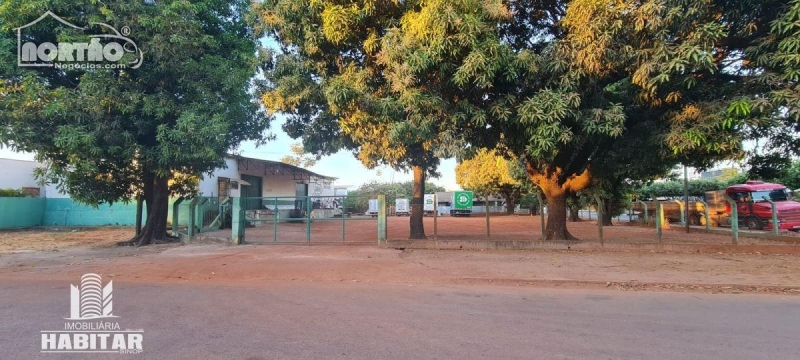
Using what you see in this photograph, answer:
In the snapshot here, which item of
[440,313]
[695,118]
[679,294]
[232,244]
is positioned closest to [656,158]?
[695,118]

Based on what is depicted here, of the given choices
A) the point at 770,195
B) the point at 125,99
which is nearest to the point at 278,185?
the point at 125,99

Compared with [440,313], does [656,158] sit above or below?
above

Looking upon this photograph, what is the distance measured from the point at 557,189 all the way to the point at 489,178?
78.1ft

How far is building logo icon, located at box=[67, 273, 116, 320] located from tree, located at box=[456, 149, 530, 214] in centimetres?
2948

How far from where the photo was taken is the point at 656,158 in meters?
11.0

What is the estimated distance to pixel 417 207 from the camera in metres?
14.2

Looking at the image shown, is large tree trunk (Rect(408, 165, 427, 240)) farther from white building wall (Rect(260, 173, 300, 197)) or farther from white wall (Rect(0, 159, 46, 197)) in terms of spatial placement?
white wall (Rect(0, 159, 46, 197))

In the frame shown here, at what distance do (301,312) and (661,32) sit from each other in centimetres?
837

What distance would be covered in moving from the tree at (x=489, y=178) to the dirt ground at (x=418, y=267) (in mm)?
23794

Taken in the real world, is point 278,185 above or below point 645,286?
above

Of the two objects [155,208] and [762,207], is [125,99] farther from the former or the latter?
[762,207]

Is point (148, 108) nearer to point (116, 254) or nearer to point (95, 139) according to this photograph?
point (95, 139)

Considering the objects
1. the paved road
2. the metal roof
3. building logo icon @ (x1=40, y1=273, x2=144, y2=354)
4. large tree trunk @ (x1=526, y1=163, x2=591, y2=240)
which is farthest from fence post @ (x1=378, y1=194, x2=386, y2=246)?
the metal roof

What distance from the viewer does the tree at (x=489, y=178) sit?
35156 mm
